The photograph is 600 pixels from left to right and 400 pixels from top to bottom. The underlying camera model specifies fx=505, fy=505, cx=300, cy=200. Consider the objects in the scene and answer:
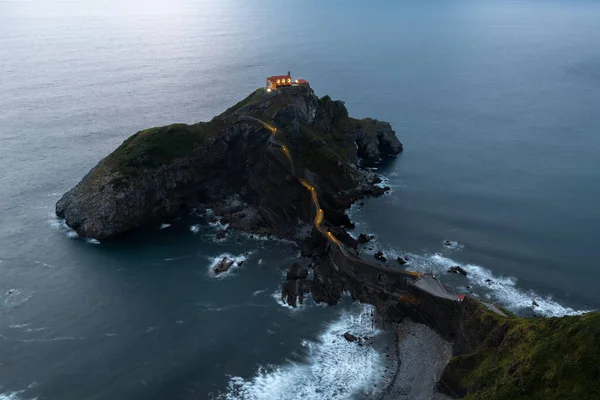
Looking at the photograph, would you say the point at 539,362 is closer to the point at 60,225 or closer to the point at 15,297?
the point at 15,297

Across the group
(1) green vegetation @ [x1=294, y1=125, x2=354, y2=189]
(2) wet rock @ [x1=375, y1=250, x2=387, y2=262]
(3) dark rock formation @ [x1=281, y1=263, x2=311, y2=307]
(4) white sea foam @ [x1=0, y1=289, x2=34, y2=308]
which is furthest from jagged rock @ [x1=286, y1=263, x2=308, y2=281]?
(4) white sea foam @ [x1=0, y1=289, x2=34, y2=308]

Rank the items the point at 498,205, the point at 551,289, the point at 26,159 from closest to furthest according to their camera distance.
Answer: the point at 551,289, the point at 498,205, the point at 26,159

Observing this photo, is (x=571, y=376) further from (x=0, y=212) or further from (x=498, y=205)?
(x=0, y=212)

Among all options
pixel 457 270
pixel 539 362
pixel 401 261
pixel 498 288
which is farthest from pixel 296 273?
pixel 539 362

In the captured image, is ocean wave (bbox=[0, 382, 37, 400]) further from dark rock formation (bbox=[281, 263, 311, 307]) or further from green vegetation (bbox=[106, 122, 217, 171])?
green vegetation (bbox=[106, 122, 217, 171])

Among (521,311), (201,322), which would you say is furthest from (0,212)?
(521,311)
